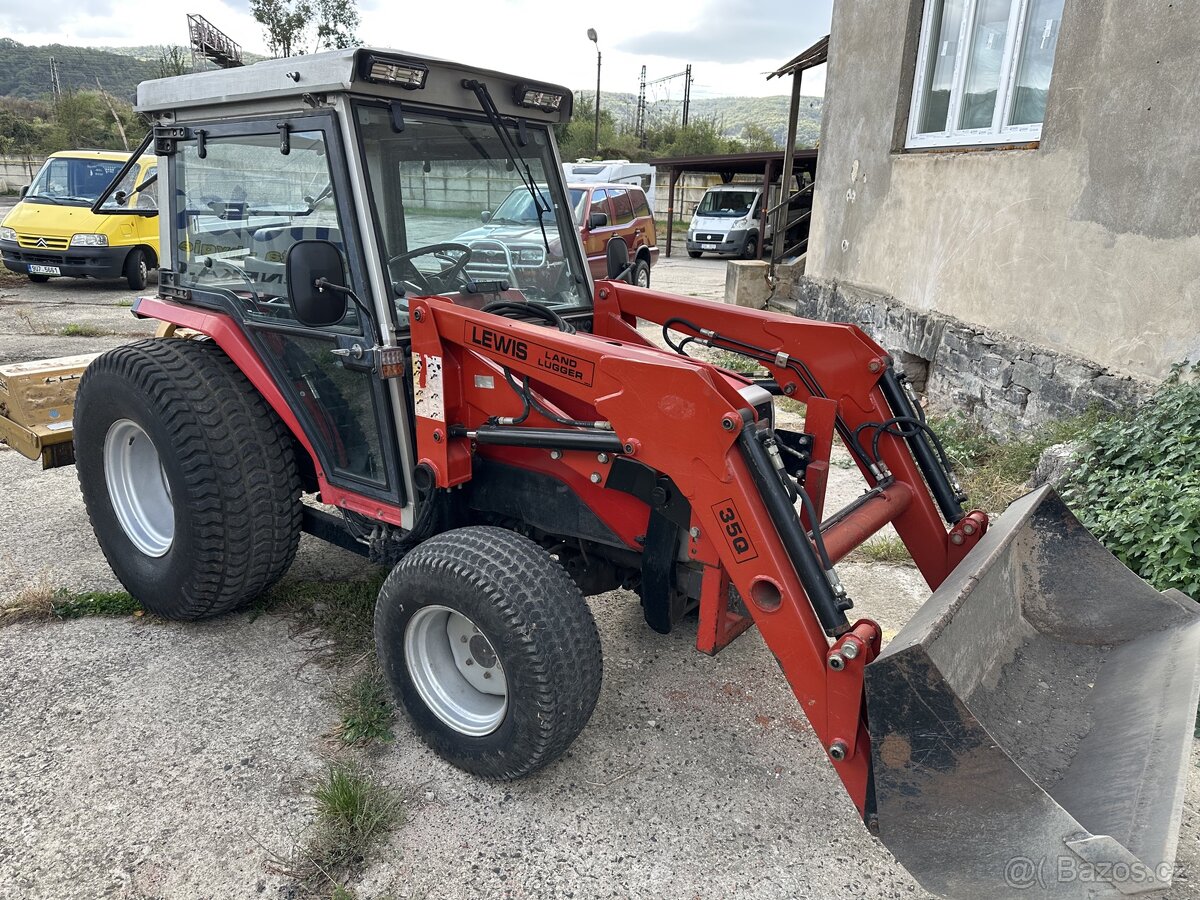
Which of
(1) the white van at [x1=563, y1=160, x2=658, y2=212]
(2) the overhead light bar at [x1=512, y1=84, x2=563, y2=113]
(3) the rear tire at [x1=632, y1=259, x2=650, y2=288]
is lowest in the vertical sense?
(3) the rear tire at [x1=632, y1=259, x2=650, y2=288]

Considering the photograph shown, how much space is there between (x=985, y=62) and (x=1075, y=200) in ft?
5.22

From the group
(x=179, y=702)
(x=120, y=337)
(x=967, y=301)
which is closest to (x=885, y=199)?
(x=967, y=301)

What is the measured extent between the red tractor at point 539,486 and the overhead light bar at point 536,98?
14 millimetres

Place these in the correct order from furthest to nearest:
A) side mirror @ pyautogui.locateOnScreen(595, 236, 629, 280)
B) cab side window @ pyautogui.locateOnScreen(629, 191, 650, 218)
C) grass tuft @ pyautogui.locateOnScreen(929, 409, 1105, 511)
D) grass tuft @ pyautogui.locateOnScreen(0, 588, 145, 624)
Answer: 1. cab side window @ pyautogui.locateOnScreen(629, 191, 650, 218)
2. grass tuft @ pyautogui.locateOnScreen(929, 409, 1105, 511)
3. side mirror @ pyautogui.locateOnScreen(595, 236, 629, 280)
4. grass tuft @ pyautogui.locateOnScreen(0, 588, 145, 624)

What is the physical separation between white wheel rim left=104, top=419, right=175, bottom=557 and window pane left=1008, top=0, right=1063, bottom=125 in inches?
219

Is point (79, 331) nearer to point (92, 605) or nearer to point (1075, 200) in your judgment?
point (92, 605)

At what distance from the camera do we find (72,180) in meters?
11.8

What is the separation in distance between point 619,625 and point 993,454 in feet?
10.9

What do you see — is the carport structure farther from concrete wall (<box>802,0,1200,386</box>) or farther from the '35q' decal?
the '35q' decal

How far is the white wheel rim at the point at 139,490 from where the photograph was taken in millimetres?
3568

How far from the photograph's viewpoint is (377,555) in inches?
124

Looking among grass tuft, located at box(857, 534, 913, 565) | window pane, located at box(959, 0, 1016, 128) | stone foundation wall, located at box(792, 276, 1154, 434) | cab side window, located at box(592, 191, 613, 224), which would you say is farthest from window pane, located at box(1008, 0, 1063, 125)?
cab side window, located at box(592, 191, 613, 224)

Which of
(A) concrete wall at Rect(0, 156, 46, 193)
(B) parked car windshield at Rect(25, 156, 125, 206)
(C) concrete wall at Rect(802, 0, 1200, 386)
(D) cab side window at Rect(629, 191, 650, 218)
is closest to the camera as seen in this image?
(C) concrete wall at Rect(802, 0, 1200, 386)

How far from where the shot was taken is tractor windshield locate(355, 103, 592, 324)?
2867mm
